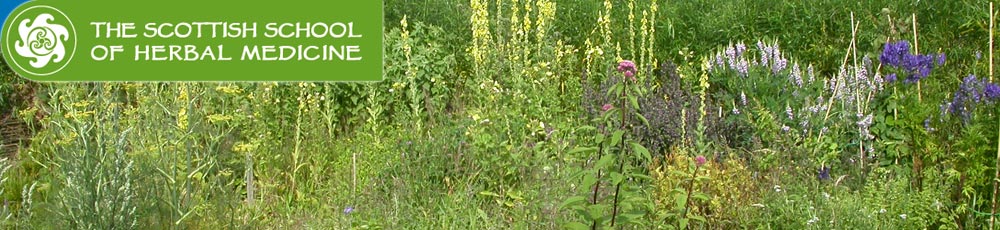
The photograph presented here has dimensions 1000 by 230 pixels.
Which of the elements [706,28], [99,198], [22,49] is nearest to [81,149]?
[99,198]

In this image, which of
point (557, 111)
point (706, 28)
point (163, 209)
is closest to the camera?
point (163, 209)

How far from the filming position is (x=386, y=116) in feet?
20.1

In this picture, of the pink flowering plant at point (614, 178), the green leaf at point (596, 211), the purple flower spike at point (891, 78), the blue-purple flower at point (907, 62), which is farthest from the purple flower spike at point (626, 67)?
the purple flower spike at point (891, 78)

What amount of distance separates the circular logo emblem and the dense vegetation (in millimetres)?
213

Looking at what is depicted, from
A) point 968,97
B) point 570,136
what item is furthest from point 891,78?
point 570,136

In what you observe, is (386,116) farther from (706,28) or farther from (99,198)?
(99,198)

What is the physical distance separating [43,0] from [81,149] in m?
0.48

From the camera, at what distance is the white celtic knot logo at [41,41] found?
376 centimetres

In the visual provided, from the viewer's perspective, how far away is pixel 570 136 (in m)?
4.96

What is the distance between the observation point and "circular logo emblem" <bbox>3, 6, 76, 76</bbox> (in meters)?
3.75

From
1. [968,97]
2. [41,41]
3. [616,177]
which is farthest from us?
[968,97]

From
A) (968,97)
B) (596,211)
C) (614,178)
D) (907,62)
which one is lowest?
(596,211)

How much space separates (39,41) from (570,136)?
2120 millimetres

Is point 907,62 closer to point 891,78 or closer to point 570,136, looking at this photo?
point 891,78
